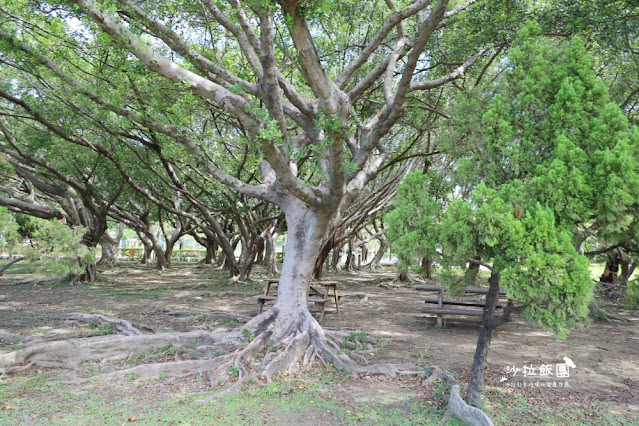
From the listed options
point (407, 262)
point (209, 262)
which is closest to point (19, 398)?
point (407, 262)

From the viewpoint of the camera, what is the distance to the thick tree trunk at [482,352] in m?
4.03

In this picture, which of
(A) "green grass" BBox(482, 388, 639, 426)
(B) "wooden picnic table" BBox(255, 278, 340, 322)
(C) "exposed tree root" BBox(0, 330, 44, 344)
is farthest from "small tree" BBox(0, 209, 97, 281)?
(A) "green grass" BBox(482, 388, 639, 426)

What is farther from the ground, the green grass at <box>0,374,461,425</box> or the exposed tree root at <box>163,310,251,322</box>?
the exposed tree root at <box>163,310,251,322</box>

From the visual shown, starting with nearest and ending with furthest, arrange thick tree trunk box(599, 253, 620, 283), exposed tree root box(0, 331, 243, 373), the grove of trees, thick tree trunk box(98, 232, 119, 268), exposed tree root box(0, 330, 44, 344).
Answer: the grove of trees < exposed tree root box(0, 331, 243, 373) < exposed tree root box(0, 330, 44, 344) < thick tree trunk box(599, 253, 620, 283) < thick tree trunk box(98, 232, 119, 268)

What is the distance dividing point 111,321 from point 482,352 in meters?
6.06

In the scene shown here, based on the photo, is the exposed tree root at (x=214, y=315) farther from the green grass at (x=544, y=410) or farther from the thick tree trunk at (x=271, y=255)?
the thick tree trunk at (x=271, y=255)

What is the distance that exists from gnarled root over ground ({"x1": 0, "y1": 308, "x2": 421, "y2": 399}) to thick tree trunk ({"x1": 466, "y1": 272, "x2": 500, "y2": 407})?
119 cm

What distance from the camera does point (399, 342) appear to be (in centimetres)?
688

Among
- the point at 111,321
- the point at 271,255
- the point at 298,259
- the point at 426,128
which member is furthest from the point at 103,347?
the point at 271,255

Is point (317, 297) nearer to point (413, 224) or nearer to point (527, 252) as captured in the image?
point (413, 224)

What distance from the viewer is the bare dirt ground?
433 cm

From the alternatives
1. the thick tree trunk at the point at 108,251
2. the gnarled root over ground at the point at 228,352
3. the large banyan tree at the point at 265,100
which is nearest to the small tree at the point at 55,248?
the large banyan tree at the point at 265,100

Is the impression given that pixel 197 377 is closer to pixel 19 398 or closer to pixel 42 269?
pixel 19 398

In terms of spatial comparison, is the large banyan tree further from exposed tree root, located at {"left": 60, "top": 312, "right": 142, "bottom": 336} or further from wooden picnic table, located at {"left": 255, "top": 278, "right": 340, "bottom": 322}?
wooden picnic table, located at {"left": 255, "top": 278, "right": 340, "bottom": 322}
